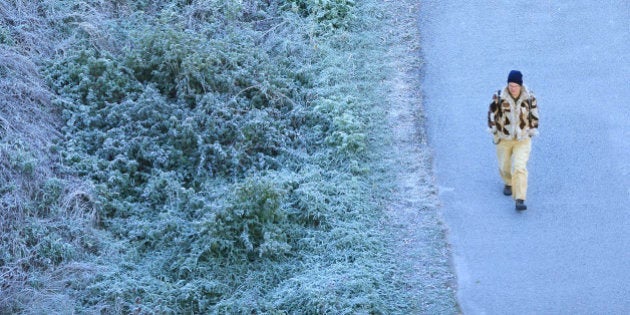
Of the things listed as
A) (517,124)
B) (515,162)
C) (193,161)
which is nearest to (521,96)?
(517,124)

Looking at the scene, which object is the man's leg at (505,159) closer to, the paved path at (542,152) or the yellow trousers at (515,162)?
the yellow trousers at (515,162)

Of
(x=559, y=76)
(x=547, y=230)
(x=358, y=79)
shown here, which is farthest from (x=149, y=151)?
(x=559, y=76)

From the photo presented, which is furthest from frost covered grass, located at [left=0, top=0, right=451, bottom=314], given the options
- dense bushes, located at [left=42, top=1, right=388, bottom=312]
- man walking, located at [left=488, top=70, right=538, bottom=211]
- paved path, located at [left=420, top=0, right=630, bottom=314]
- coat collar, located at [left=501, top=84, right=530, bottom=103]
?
coat collar, located at [left=501, top=84, right=530, bottom=103]

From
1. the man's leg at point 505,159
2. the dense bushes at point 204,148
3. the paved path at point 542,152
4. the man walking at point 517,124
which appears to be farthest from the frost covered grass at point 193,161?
the man walking at point 517,124

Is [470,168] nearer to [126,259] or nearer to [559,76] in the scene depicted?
[559,76]

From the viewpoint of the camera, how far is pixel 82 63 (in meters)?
11.8

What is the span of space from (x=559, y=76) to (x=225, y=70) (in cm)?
446

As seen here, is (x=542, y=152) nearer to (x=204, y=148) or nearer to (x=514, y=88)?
(x=514, y=88)

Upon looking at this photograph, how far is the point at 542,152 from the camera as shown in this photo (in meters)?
11.2

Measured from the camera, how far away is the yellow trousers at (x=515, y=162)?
33.0 feet

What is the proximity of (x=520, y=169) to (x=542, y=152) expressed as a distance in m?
1.27

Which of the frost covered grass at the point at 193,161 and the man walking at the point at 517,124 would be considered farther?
the man walking at the point at 517,124

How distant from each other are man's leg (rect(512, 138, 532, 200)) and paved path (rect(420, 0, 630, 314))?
0.82 feet

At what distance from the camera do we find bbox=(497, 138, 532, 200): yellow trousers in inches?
396
